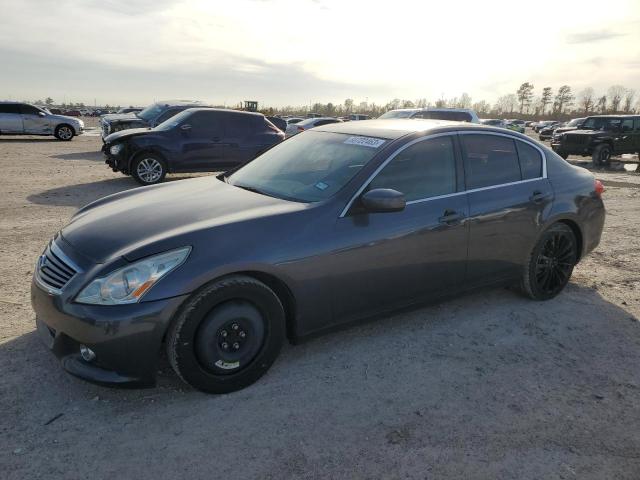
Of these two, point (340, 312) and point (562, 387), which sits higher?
point (340, 312)

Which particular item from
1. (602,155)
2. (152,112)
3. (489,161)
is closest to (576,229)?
(489,161)

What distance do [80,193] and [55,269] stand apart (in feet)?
22.9

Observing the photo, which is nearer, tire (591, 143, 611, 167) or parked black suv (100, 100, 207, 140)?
parked black suv (100, 100, 207, 140)

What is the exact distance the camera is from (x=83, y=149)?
18.6 meters

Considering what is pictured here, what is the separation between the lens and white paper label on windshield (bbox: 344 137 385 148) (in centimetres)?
380

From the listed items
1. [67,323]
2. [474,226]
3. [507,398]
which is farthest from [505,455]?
[67,323]

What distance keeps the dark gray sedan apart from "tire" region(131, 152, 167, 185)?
6590 mm

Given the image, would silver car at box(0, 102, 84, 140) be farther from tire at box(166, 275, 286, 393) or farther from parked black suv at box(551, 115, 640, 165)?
tire at box(166, 275, 286, 393)

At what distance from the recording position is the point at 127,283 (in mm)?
2756

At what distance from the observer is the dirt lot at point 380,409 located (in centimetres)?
252

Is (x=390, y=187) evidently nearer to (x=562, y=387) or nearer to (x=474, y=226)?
(x=474, y=226)

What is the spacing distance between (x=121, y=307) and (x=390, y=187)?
1.98 m

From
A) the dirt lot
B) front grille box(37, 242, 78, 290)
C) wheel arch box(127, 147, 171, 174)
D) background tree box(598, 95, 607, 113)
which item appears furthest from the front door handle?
background tree box(598, 95, 607, 113)

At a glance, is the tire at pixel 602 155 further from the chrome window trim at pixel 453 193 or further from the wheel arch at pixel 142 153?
the chrome window trim at pixel 453 193
